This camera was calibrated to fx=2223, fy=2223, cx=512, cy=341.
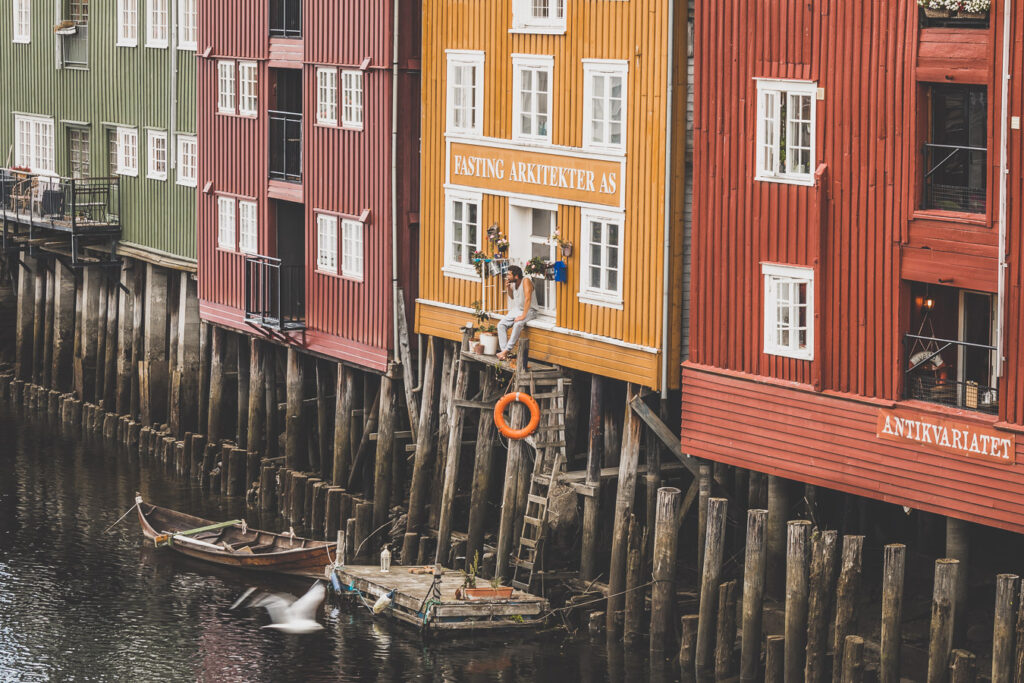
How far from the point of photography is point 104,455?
164 feet

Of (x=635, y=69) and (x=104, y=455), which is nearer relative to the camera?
(x=635, y=69)

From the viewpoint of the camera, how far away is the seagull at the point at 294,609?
1431 inches

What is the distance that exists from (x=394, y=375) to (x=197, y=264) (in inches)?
350

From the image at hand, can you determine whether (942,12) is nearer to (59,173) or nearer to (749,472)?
(749,472)

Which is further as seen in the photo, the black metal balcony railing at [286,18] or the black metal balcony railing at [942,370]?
the black metal balcony railing at [286,18]

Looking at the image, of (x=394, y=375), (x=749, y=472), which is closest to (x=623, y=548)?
(x=749, y=472)

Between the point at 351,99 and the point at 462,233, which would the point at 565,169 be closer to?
the point at 462,233

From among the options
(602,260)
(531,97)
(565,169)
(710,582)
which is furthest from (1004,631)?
(531,97)

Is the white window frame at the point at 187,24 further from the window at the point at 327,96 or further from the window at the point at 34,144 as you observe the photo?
the window at the point at 34,144

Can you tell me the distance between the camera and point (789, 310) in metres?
31.5

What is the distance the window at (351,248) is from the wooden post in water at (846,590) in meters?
14.6

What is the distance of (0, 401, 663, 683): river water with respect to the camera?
3375cm

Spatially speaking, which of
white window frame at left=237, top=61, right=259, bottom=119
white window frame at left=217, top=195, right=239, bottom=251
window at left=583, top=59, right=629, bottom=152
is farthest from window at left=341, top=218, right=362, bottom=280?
window at left=583, top=59, right=629, bottom=152

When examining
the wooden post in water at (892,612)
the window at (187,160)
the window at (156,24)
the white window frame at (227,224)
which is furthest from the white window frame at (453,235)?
the window at (156,24)
